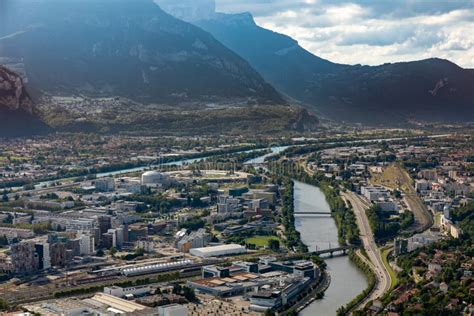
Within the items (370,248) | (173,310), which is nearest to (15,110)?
(370,248)

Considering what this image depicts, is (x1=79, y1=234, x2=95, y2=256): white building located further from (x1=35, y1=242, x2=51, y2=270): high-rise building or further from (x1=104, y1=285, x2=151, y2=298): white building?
(x1=104, y1=285, x2=151, y2=298): white building

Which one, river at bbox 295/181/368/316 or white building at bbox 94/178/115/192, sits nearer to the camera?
river at bbox 295/181/368/316

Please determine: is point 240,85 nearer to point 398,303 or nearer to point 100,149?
point 100,149

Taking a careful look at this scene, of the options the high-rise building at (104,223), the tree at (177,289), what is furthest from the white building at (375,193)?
the tree at (177,289)

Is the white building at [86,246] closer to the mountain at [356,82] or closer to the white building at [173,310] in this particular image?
the white building at [173,310]

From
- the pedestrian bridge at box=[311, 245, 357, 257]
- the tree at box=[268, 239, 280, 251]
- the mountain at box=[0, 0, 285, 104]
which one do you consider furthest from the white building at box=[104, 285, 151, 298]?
the mountain at box=[0, 0, 285, 104]

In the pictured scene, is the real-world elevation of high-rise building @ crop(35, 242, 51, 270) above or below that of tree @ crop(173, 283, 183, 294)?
above

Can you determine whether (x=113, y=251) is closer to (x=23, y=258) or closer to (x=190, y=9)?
(x=23, y=258)
